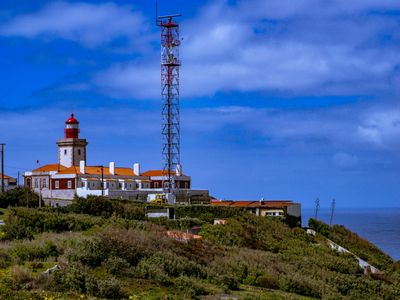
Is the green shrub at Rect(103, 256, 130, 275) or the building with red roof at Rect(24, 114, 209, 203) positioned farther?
the building with red roof at Rect(24, 114, 209, 203)

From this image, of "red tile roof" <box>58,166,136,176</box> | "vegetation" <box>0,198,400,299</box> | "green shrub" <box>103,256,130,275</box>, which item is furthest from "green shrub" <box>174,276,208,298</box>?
"red tile roof" <box>58,166,136,176</box>

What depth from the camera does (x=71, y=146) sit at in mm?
68750

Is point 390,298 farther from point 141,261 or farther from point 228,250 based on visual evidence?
point 141,261

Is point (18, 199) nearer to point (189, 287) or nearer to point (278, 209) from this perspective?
point (278, 209)

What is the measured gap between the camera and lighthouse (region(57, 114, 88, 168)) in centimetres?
6875

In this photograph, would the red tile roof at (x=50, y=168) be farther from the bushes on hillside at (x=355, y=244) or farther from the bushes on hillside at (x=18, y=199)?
the bushes on hillside at (x=355, y=244)

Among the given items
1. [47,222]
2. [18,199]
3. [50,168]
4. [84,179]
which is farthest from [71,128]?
[47,222]

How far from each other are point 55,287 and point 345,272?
18313 millimetres

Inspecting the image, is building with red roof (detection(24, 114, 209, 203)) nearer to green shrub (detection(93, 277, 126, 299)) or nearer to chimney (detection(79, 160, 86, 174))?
chimney (detection(79, 160, 86, 174))

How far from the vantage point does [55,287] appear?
16.6 m

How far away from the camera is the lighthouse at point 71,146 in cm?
6875

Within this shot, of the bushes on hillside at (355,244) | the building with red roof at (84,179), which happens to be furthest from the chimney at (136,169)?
the bushes on hillside at (355,244)

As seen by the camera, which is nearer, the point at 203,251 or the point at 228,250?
the point at 203,251

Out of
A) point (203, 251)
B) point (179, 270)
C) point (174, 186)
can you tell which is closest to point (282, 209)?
point (174, 186)
